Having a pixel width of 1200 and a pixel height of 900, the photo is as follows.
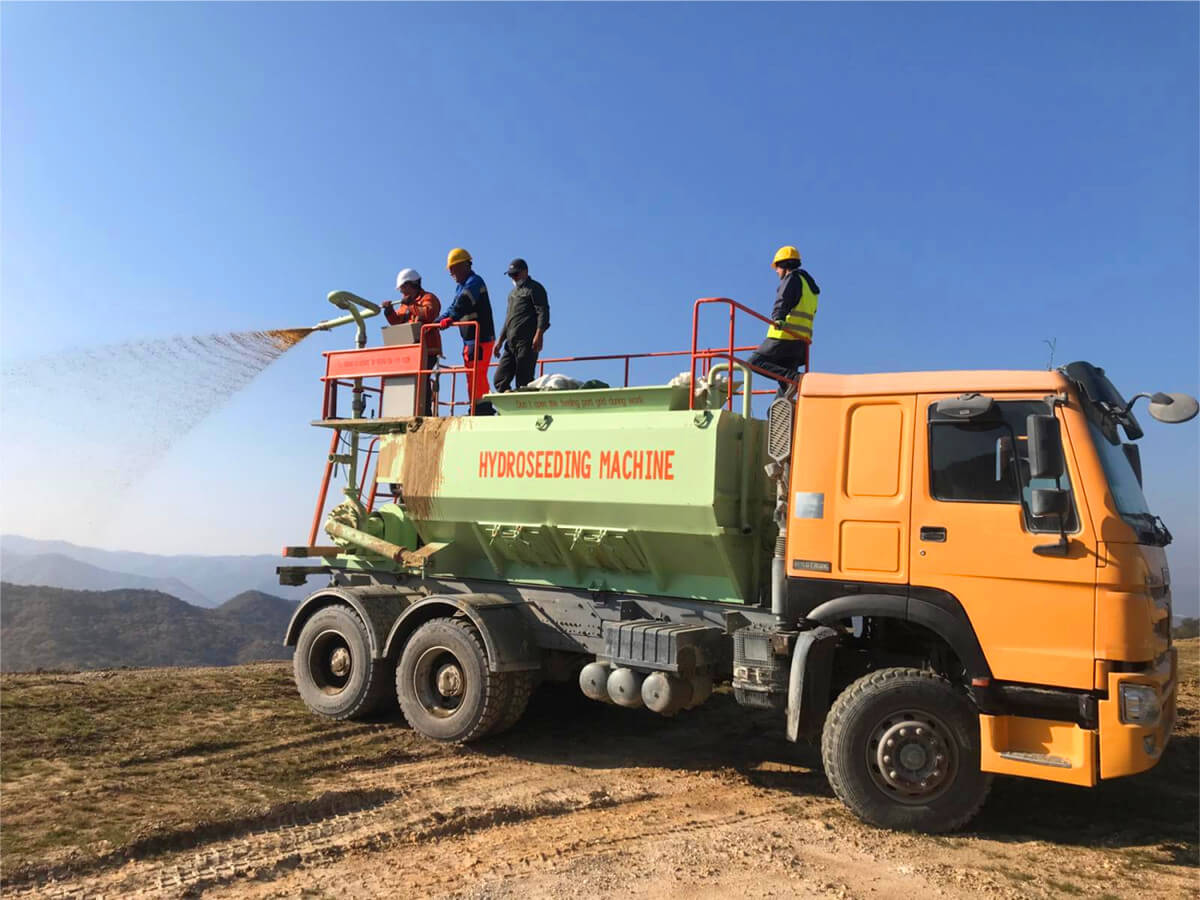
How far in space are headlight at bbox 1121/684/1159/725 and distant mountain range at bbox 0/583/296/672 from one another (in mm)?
36263

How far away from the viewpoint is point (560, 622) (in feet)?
26.5

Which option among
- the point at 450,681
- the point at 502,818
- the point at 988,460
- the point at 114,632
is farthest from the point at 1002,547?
the point at 114,632

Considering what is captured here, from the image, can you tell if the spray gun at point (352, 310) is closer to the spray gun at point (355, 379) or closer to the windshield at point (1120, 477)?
the spray gun at point (355, 379)

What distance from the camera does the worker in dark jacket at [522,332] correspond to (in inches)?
363

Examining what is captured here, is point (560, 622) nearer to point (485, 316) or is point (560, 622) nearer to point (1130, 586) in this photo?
point (485, 316)

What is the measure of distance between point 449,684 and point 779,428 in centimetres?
400

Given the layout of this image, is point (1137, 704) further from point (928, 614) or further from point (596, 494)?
point (596, 494)

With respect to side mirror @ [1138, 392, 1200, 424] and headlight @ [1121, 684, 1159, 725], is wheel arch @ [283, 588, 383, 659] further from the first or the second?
side mirror @ [1138, 392, 1200, 424]

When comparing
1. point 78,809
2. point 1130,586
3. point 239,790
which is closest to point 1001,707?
point 1130,586

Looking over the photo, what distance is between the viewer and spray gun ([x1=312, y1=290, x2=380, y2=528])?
9867mm

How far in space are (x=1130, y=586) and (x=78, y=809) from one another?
7.09 metres

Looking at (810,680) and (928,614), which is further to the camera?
(810,680)

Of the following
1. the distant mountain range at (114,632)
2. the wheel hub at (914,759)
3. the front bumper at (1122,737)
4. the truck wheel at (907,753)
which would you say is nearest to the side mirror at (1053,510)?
the front bumper at (1122,737)

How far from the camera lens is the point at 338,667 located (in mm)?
9211
